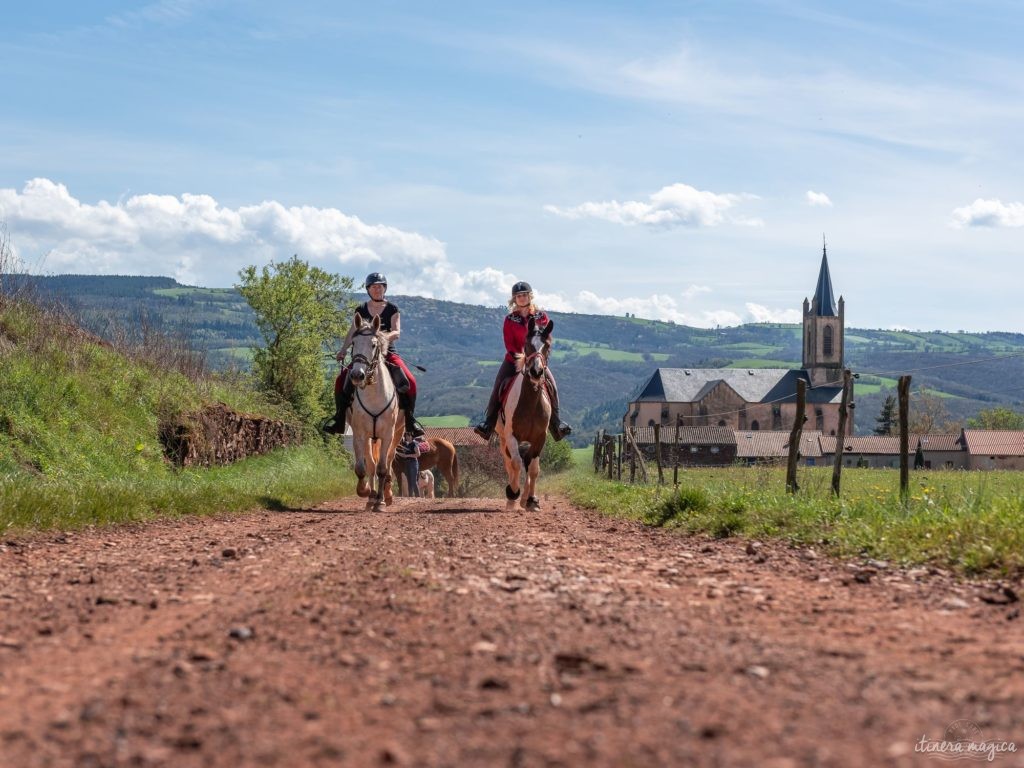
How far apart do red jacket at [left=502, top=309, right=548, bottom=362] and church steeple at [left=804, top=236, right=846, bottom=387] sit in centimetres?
15670

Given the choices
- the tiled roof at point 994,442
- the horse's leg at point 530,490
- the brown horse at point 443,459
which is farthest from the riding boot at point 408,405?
the tiled roof at point 994,442

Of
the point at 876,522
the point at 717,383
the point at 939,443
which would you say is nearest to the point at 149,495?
the point at 876,522

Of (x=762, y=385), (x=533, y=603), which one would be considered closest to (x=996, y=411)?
(x=762, y=385)

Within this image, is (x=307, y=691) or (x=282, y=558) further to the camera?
(x=282, y=558)

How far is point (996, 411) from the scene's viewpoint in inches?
5832

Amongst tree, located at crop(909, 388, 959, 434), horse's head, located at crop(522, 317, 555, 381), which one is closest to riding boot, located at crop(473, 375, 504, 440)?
horse's head, located at crop(522, 317, 555, 381)

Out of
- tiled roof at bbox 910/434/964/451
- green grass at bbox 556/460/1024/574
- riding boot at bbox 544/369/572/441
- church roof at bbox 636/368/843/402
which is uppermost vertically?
riding boot at bbox 544/369/572/441

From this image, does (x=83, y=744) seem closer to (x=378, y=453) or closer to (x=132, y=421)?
(x=378, y=453)

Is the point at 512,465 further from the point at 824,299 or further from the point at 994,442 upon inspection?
the point at 824,299

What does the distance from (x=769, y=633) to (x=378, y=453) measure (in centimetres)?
1247

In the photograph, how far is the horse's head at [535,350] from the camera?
15.5m

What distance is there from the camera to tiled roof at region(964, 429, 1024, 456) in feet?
364

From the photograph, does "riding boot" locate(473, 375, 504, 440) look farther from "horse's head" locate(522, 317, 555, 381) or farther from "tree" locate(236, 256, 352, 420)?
"tree" locate(236, 256, 352, 420)

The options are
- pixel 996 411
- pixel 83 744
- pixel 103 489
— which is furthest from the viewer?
pixel 996 411
